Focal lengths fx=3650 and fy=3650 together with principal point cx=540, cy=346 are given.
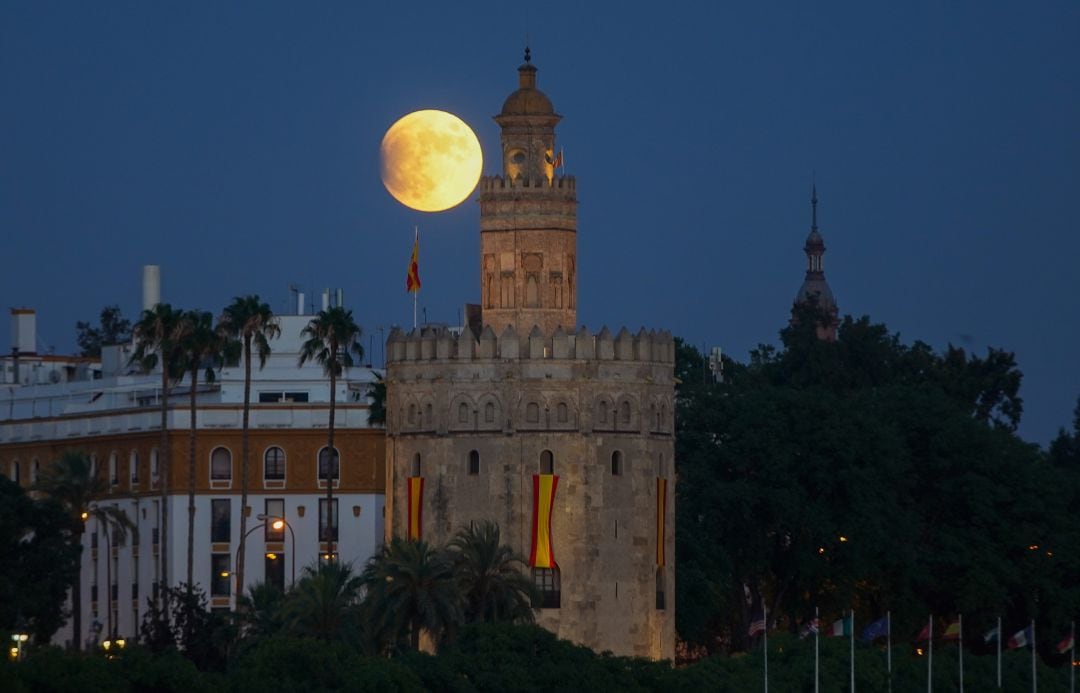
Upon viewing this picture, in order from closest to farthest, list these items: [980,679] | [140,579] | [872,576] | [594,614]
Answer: [594,614]
[980,679]
[872,576]
[140,579]

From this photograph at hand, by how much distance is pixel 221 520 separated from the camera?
5310 inches

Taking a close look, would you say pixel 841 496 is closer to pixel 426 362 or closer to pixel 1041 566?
pixel 1041 566

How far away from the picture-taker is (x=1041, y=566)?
421 ft

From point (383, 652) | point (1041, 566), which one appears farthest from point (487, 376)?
point (1041, 566)

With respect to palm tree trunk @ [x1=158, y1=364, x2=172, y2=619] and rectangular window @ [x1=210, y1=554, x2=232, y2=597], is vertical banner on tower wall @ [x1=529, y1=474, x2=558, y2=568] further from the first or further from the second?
rectangular window @ [x1=210, y1=554, x2=232, y2=597]

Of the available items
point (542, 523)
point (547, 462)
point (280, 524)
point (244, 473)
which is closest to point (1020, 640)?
point (542, 523)

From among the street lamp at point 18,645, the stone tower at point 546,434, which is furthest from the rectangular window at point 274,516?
the street lamp at point 18,645

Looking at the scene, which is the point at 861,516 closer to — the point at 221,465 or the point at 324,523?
the point at 324,523

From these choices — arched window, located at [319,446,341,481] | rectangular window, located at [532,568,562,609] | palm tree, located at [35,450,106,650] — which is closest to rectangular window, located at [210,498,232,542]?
arched window, located at [319,446,341,481]

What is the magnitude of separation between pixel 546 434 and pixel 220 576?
97.5 feet

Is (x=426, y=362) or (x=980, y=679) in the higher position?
(x=426, y=362)

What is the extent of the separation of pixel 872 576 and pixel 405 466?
76.6 ft

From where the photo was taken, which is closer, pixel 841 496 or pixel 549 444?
pixel 549 444

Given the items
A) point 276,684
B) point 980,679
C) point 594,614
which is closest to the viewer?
point 276,684
